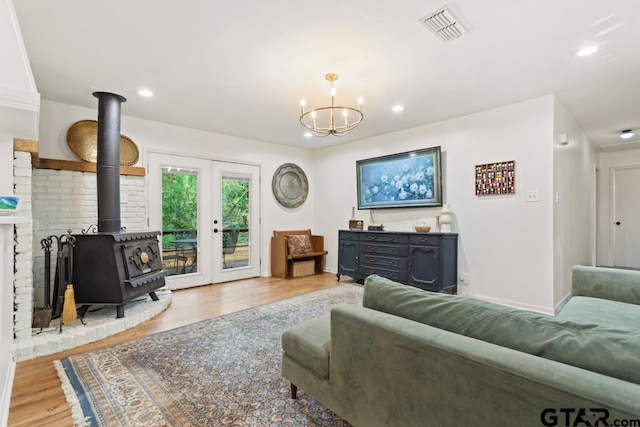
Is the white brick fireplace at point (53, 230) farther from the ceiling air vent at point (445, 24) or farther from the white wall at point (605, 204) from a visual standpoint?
the white wall at point (605, 204)

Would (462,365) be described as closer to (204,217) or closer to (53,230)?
(53,230)

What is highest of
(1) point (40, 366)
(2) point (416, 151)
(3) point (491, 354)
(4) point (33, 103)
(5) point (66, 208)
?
(2) point (416, 151)

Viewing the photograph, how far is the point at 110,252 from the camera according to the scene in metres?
2.89

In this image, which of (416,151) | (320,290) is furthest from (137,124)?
(416,151)

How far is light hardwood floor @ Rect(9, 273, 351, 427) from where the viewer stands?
5.60ft

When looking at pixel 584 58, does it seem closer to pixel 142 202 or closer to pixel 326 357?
pixel 326 357

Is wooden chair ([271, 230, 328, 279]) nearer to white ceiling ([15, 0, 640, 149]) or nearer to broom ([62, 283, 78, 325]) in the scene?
white ceiling ([15, 0, 640, 149])

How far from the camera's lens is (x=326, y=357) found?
1.49 metres

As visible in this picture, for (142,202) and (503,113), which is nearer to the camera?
(503,113)

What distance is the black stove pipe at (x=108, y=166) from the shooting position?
124 inches

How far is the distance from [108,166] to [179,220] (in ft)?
4.78

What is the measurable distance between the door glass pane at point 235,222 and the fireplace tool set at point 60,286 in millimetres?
2254

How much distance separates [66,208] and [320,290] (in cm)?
327

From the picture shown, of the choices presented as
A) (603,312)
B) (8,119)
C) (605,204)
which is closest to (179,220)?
(8,119)
